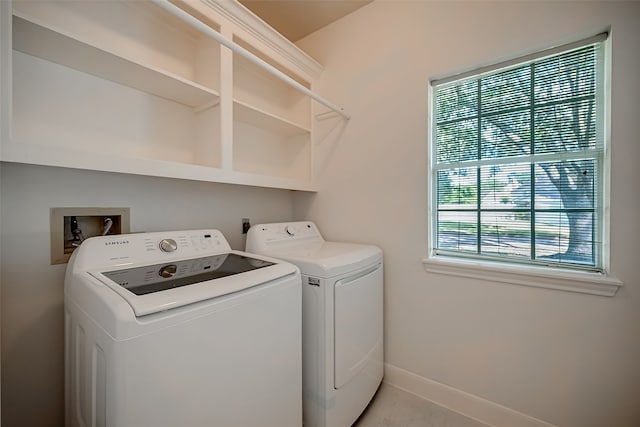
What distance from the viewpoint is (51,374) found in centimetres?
117

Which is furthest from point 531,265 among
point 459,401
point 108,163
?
point 108,163

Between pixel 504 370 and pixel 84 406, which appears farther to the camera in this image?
pixel 504 370

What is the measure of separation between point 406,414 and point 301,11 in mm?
2895

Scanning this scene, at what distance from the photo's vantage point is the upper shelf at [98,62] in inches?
39.8

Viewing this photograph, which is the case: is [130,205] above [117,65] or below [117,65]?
below

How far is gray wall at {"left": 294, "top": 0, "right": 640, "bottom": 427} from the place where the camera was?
1.18 metres

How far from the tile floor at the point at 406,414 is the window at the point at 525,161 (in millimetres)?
948

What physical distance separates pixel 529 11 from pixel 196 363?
2219mm

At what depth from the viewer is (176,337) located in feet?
2.50

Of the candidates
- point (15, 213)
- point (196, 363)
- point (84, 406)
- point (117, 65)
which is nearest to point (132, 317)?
point (196, 363)

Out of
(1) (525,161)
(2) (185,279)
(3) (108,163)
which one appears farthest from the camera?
(1) (525,161)

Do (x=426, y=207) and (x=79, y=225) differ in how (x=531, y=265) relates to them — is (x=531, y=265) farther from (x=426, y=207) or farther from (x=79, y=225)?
(x=79, y=225)

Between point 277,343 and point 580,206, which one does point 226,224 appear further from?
point 580,206

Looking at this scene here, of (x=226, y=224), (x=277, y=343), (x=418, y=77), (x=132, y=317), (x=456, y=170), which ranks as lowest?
(x=277, y=343)
